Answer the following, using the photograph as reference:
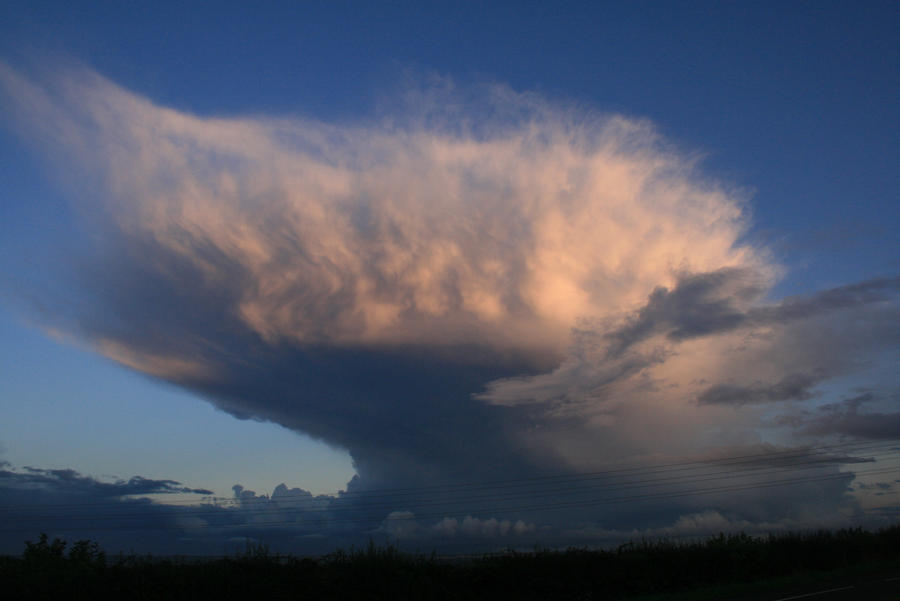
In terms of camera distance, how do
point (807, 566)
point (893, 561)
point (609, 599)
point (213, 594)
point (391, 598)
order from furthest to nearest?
point (893, 561) < point (807, 566) < point (609, 599) < point (391, 598) < point (213, 594)

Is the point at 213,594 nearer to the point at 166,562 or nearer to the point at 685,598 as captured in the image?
the point at 166,562

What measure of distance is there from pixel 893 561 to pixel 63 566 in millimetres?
68578

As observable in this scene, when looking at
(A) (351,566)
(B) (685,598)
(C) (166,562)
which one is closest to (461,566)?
(A) (351,566)

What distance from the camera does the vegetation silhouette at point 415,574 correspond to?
28625mm

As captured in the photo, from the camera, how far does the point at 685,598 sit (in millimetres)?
32812

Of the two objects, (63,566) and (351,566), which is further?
(351,566)

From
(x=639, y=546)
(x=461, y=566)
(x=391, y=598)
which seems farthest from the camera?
(x=639, y=546)

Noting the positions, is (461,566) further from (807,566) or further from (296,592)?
(807,566)

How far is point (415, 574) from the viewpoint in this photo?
33250 millimetres

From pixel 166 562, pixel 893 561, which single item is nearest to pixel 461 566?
pixel 166 562

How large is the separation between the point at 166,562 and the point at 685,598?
88.8ft

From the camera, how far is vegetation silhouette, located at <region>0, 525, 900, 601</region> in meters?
28.6

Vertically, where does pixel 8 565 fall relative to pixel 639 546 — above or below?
below

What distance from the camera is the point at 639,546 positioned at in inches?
1644
